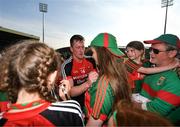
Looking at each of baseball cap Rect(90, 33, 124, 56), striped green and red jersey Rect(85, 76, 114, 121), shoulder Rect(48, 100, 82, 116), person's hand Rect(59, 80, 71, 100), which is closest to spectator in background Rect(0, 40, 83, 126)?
shoulder Rect(48, 100, 82, 116)

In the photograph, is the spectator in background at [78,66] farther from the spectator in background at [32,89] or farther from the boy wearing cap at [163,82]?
the spectator in background at [32,89]

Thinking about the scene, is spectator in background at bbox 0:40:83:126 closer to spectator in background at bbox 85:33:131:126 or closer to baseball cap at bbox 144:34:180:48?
spectator in background at bbox 85:33:131:126

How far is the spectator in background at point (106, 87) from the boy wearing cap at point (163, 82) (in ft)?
1.21

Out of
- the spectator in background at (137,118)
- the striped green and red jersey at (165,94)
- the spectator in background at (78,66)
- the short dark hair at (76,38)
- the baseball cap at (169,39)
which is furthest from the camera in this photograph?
the short dark hair at (76,38)

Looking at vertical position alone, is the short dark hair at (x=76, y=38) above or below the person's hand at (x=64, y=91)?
above

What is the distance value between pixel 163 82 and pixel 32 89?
1.67 m

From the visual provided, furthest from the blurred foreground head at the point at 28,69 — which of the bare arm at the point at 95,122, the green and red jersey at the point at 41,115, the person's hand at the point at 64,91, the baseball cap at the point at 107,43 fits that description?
the baseball cap at the point at 107,43

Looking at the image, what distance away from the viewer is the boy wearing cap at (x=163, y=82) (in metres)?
2.77

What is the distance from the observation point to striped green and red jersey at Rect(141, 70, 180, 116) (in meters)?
2.75

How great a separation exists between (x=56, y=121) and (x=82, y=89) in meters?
2.25

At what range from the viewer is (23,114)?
169cm

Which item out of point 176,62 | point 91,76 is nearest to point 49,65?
point 91,76

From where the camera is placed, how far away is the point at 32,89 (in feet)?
5.80

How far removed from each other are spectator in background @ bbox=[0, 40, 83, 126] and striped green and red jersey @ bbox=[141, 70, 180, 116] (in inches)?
47.3
